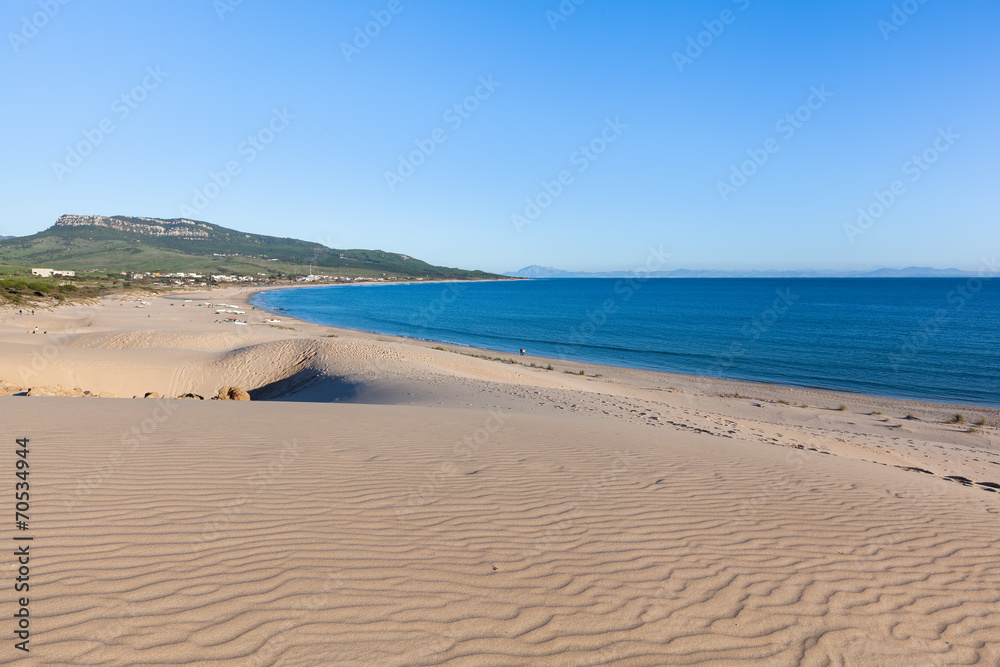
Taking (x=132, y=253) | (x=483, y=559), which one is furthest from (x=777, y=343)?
(x=132, y=253)

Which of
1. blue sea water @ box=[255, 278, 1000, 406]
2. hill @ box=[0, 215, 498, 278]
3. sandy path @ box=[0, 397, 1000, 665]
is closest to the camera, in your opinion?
sandy path @ box=[0, 397, 1000, 665]

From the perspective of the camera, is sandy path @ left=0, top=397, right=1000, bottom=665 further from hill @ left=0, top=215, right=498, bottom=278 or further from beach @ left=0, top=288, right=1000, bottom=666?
hill @ left=0, top=215, right=498, bottom=278

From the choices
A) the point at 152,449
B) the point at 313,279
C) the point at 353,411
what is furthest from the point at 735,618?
the point at 313,279

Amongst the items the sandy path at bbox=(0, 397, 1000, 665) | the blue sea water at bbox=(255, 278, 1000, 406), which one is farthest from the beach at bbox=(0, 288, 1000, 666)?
the blue sea water at bbox=(255, 278, 1000, 406)

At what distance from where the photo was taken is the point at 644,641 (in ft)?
11.3

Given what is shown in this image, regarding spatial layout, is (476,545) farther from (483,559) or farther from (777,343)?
(777,343)

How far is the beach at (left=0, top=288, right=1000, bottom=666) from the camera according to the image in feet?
11.0

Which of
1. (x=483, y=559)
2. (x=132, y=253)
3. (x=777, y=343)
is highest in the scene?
(x=132, y=253)

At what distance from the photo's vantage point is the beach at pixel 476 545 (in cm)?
336

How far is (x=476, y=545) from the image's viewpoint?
467 centimetres

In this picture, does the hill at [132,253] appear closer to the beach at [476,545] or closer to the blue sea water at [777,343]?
the blue sea water at [777,343]

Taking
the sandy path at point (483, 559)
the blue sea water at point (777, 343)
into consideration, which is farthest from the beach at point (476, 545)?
the blue sea water at point (777, 343)

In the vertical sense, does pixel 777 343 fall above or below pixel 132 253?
below

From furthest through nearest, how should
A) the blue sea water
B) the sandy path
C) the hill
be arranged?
the hill, the blue sea water, the sandy path
